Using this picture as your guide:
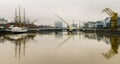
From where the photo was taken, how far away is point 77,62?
13281mm

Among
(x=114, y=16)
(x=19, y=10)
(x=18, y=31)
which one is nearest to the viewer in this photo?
(x=18, y=31)

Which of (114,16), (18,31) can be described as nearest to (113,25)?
(114,16)

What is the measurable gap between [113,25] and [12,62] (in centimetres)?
8076

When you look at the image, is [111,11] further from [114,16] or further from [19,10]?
[19,10]

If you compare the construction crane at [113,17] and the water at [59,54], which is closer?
the water at [59,54]

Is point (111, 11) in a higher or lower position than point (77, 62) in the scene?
higher

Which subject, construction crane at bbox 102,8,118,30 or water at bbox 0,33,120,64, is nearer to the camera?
water at bbox 0,33,120,64

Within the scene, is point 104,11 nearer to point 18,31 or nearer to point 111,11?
point 111,11

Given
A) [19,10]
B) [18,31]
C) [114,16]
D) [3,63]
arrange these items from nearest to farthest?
[3,63] → [18,31] → [114,16] → [19,10]

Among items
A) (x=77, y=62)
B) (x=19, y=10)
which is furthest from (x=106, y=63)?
(x=19, y=10)

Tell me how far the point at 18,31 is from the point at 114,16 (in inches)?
1355

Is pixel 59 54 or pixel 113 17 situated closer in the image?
pixel 59 54

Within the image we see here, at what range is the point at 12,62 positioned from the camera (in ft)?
42.9

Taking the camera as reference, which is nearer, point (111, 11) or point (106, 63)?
point (106, 63)
